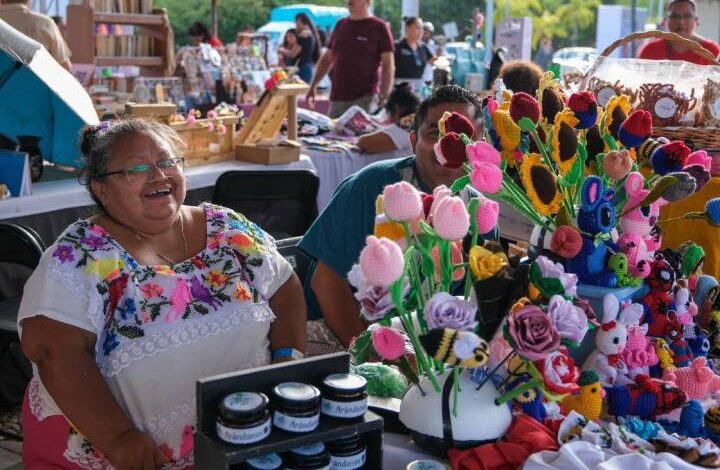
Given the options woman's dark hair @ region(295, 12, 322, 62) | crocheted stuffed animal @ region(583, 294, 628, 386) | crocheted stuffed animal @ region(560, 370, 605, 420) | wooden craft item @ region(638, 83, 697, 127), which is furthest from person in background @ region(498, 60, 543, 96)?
woman's dark hair @ region(295, 12, 322, 62)

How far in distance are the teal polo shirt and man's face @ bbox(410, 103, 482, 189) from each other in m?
0.04

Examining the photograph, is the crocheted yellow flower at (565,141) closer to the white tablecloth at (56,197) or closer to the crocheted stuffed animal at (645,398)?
the crocheted stuffed animal at (645,398)

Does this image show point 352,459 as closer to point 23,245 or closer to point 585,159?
point 585,159

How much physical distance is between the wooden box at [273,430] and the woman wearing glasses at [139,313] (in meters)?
0.68

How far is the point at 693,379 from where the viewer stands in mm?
1635

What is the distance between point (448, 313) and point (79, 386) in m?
0.95

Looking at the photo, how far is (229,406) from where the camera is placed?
1.20 metres

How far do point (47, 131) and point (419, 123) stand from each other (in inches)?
92.4

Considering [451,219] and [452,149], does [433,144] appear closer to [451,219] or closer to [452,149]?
[452,149]

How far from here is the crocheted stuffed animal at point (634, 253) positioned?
5.44ft

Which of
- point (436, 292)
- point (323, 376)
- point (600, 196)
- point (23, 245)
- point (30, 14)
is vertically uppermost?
point (30, 14)

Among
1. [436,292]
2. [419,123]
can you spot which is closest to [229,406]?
[436,292]

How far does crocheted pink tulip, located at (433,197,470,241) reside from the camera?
4.04ft

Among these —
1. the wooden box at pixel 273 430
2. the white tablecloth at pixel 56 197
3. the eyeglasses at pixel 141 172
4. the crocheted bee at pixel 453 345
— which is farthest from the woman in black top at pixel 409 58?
the crocheted bee at pixel 453 345
